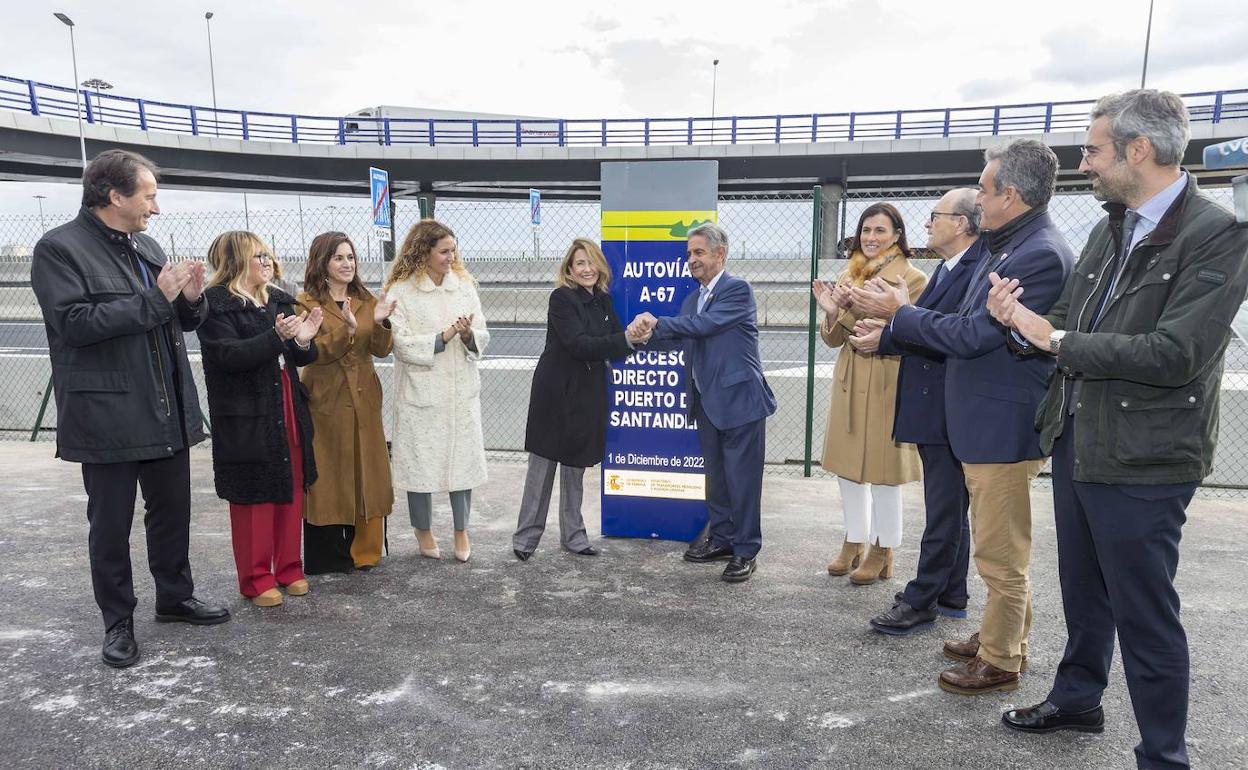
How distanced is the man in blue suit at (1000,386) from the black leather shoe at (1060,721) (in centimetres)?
26

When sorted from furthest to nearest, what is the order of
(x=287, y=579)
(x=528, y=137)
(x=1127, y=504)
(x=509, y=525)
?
(x=528, y=137) < (x=509, y=525) < (x=287, y=579) < (x=1127, y=504)

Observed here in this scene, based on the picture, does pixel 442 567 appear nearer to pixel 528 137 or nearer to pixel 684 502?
pixel 684 502

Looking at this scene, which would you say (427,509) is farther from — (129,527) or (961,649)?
(961,649)

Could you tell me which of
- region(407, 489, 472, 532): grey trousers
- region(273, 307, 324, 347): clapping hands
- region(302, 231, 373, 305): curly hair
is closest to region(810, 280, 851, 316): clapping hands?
region(407, 489, 472, 532): grey trousers

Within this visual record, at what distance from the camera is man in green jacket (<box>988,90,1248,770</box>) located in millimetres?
2232

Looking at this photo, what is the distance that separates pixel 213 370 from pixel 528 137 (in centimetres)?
2968

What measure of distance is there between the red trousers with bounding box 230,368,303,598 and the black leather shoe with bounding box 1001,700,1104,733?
3.47m

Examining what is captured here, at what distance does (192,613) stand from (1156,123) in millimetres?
4347

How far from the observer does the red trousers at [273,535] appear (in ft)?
13.5

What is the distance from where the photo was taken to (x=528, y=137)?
105 ft

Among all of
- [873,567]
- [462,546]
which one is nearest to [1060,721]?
[873,567]

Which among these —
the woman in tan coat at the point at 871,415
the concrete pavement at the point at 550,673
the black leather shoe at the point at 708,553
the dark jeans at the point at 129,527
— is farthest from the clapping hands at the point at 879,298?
the dark jeans at the point at 129,527

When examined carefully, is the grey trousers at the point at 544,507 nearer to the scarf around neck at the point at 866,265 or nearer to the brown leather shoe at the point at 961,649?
the scarf around neck at the point at 866,265

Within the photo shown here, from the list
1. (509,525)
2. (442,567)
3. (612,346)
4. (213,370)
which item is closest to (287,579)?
(442,567)
